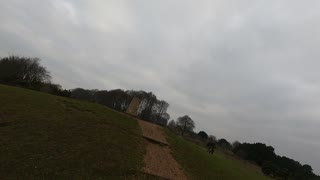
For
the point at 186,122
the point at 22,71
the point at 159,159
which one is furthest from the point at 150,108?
the point at 159,159

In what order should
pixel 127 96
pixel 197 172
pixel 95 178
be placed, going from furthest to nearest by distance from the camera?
pixel 127 96, pixel 197 172, pixel 95 178

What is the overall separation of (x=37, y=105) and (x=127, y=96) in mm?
69182

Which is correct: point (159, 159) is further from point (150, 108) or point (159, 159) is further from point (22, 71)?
point (150, 108)

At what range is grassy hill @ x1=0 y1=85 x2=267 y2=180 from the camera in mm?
17828

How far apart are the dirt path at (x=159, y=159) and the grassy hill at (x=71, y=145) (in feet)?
1.87

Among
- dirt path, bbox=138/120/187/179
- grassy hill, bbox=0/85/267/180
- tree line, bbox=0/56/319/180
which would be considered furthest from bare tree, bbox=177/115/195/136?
dirt path, bbox=138/120/187/179

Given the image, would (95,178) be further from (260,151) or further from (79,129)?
(260,151)

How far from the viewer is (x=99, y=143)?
76.6 feet

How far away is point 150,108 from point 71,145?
8737cm

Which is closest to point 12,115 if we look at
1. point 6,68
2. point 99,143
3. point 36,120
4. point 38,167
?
point 36,120

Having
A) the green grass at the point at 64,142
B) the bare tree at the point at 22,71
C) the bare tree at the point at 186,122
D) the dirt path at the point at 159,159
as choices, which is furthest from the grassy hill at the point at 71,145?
the bare tree at the point at 186,122

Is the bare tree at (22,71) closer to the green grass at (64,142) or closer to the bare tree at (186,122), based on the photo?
the green grass at (64,142)

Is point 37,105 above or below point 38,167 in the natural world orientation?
above

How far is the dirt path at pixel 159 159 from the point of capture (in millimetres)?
20931
